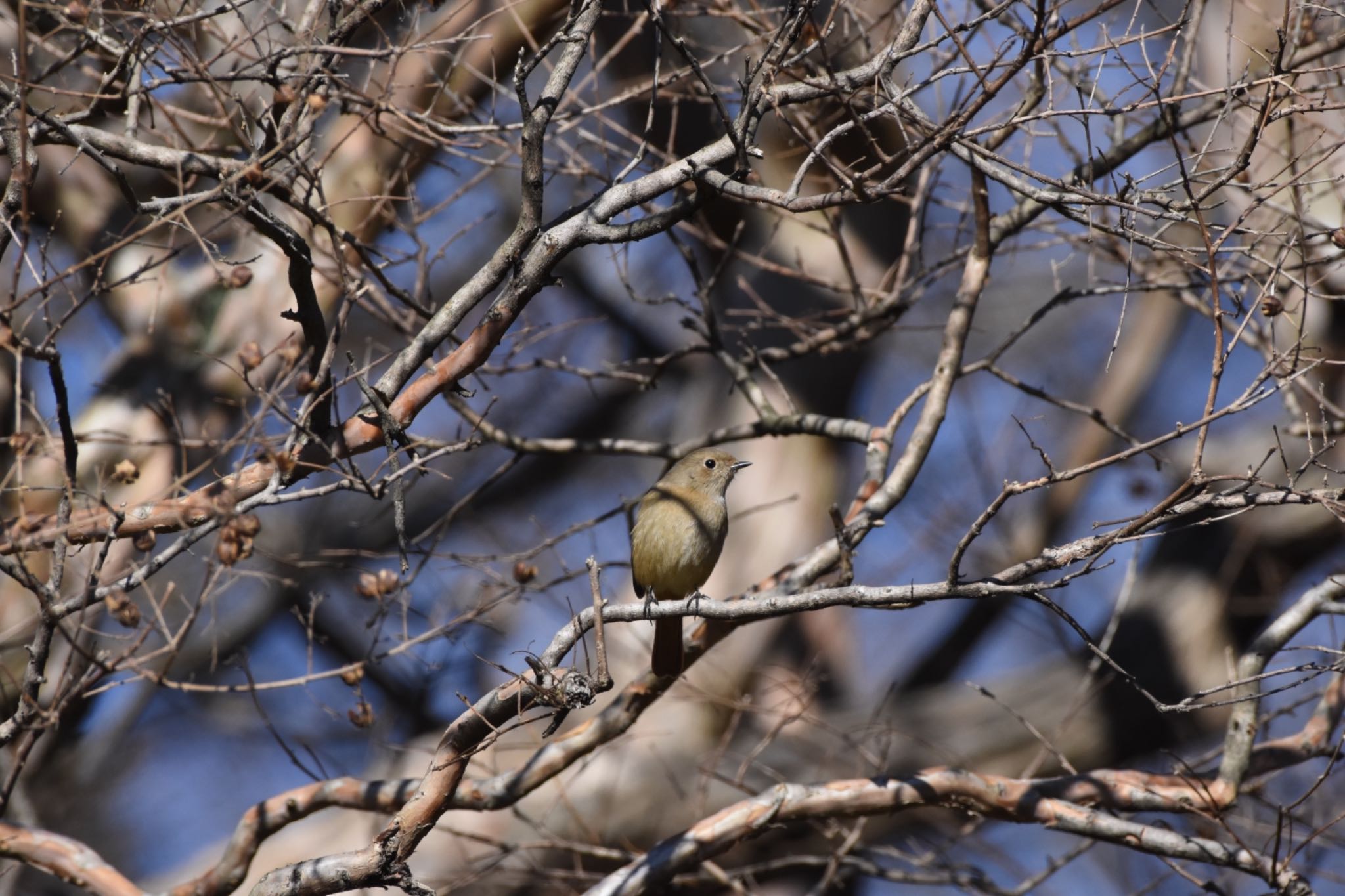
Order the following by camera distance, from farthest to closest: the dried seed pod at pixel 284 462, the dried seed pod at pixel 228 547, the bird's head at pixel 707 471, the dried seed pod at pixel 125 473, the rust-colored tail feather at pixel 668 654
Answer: the bird's head at pixel 707 471 < the rust-colored tail feather at pixel 668 654 < the dried seed pod at pixel 125 473 < the dried seed pod at pixel 284 462 < the dried seed pod at pixel 228 547

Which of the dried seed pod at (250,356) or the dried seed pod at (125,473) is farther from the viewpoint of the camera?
the dried seed pod at (250,356)

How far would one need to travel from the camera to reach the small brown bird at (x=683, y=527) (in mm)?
5352

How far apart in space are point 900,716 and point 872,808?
355 centimetres

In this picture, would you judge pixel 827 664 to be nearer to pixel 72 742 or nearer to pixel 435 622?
pixel 435 622

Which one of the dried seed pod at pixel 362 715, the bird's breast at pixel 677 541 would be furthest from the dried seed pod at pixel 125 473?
the bird's breast at pixel 677 541

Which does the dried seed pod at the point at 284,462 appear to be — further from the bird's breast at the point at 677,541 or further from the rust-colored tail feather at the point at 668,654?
the bird's breast at the point at 677,541

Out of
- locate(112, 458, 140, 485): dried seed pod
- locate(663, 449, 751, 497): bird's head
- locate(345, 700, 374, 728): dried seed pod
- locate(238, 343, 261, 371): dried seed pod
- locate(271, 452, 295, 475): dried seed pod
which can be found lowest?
locate(345, 700, 374, 728): dried seed pod

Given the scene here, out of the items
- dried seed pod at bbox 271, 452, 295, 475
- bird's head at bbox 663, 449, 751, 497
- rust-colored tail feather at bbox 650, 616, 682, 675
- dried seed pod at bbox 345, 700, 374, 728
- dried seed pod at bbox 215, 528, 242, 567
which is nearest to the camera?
dried seed pod at bbox 215, 528, 242, 567

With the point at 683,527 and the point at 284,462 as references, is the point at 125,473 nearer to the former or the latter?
the point at 284,462

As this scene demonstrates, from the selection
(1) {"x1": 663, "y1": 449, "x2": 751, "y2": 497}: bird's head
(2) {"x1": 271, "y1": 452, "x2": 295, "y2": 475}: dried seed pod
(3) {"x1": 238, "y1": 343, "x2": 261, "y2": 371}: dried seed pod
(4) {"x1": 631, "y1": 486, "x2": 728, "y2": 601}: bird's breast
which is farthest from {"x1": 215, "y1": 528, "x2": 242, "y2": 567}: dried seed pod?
(1) {"x1": 663, "y1": 449, "x2": 751, "y2": 497}: bird's head

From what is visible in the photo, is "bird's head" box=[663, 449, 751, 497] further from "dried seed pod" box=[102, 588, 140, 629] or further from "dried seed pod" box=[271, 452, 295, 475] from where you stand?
"dried seed pod" box=[102, 588, 140, 629]

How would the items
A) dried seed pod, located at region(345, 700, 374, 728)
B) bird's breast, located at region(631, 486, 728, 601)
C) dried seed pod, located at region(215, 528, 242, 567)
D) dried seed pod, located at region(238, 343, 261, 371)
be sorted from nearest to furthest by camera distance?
dried seed pod, located at region(215, 528, 242, 567) → dried seed pod, located at region(238, 343, 261, 371) → dried seed pod, located at region(345, 700, 374, 728) → bird's breast, located at region(631, 486, 728, 601)

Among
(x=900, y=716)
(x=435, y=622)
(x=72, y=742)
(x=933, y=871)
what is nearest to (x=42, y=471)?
(x=435, y=622)

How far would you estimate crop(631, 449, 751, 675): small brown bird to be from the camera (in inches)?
211
